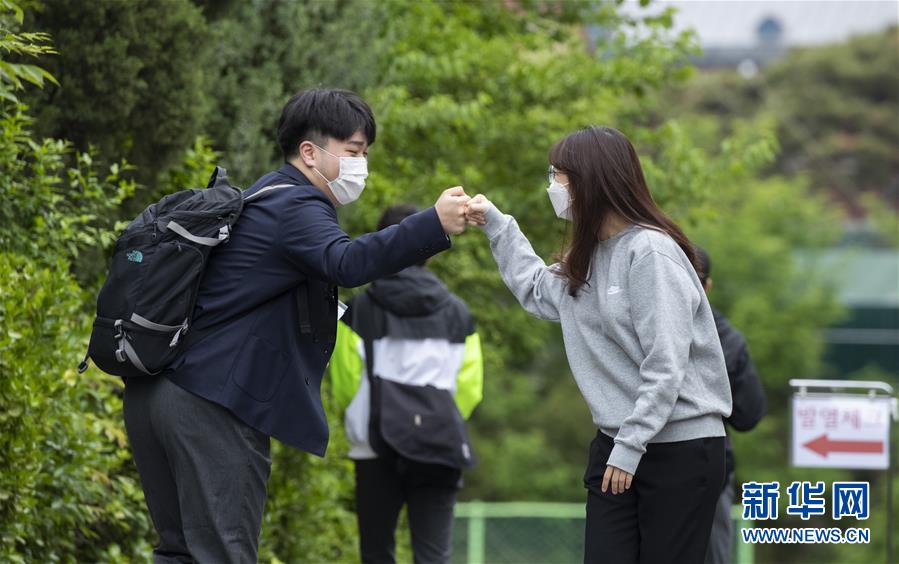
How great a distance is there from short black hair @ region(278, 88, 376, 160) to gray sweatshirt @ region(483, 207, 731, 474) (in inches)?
32.6

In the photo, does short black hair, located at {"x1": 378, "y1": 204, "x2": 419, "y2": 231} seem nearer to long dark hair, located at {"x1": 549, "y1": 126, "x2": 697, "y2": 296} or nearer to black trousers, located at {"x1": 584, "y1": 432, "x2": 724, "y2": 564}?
long dark hair, located at {"x1": 549, "y1": 126, "x2": 697, "y2": 296}

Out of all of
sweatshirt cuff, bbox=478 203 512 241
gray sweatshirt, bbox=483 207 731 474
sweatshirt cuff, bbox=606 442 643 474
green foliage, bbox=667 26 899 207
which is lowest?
sweatshirt cuff, bbox=606 442 643 474

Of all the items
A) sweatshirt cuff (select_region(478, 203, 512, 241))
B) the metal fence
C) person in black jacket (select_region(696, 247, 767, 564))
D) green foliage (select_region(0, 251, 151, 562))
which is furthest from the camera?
the metal fence

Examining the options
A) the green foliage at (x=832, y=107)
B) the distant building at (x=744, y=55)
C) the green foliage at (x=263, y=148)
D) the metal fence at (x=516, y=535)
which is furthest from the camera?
the distant building at (x=744, y=55)

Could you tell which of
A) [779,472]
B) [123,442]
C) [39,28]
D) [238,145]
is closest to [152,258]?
[123,442]

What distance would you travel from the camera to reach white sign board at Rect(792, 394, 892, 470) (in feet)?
24.3

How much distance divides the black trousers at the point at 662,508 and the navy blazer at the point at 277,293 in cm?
88

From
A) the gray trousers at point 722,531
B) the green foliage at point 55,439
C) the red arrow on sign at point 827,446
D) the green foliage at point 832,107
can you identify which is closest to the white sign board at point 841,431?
the red arrow on sign at point 827,446

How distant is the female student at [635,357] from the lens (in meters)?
3.89

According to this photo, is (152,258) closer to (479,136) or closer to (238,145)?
(238,145)

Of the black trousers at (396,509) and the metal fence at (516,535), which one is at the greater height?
the black trousers at (396,509)

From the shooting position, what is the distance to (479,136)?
1000 centimetres

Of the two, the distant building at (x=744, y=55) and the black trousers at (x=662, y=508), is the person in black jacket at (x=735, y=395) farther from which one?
the distant building at (x=744, y=55)

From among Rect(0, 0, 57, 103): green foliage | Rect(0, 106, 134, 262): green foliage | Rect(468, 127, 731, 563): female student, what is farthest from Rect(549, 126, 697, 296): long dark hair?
Rect(0, 106, 134, 262): green foliage
